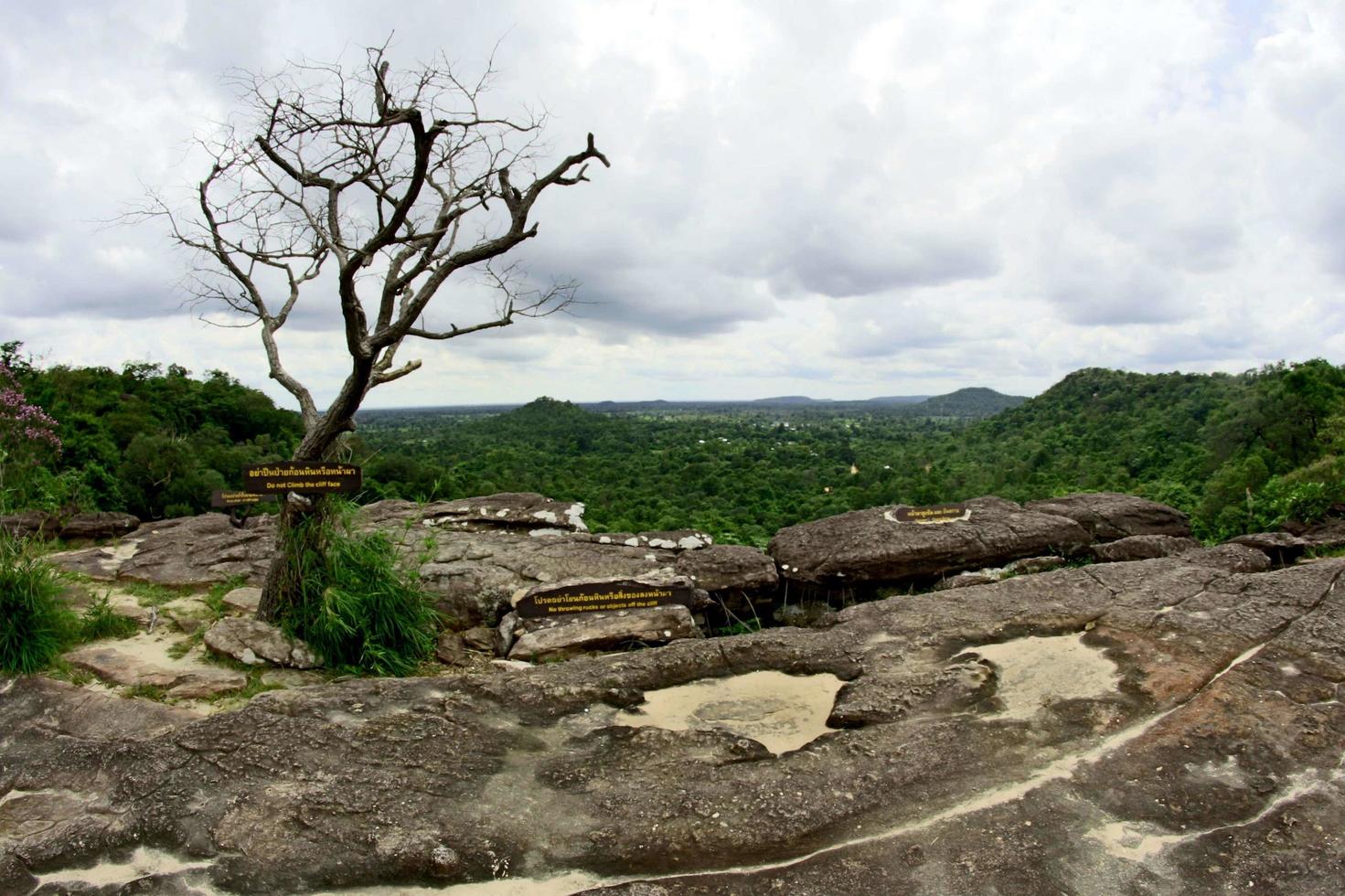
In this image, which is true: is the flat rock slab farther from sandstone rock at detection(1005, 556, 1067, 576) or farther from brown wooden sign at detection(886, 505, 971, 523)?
sandstone rock at detection(1005, 556, 1067, 576)

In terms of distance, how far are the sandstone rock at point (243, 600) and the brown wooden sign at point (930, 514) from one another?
7795 mm

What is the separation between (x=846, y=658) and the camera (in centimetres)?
636

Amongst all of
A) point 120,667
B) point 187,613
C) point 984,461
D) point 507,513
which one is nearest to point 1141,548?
point 507,513

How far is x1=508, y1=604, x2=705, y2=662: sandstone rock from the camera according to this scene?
7.54 meters

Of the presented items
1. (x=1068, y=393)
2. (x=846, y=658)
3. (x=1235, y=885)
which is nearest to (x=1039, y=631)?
(x=846, y=658)

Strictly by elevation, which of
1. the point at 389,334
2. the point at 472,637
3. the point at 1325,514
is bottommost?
the point at 472,637

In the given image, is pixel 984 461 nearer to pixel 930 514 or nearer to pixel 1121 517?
pixel 1121 517

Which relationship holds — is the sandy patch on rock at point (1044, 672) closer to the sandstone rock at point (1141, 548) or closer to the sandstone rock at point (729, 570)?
the sandstone rock at point (729, 570)

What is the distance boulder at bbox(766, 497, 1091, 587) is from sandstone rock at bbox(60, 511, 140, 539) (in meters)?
10.5

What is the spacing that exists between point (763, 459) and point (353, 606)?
37527 millimetres

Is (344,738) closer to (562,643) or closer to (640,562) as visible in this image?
(562,643)

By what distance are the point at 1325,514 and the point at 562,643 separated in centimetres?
1010

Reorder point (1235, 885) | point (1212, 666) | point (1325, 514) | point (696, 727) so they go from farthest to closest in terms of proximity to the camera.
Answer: point (1325, 514) < point (1212, 666) < point (696, 727) < point (1235, 885)

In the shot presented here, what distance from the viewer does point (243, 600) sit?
8.40m
